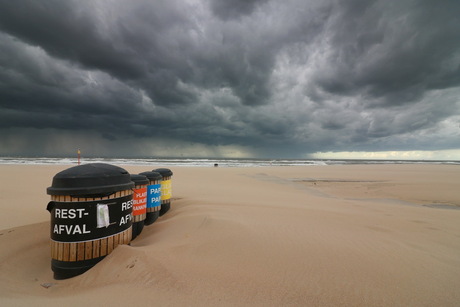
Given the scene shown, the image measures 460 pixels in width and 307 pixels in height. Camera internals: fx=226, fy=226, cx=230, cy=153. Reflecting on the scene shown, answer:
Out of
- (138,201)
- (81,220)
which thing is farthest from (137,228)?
(81,220)

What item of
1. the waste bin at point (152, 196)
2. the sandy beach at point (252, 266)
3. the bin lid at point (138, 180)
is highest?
the bin lid at point (138, 180)

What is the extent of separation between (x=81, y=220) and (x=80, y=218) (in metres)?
0.03

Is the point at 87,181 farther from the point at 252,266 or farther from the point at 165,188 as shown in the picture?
the point at 165,188

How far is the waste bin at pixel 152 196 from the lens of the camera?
555 centimetres

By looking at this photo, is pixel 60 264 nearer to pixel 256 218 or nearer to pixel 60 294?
pixel 60 294

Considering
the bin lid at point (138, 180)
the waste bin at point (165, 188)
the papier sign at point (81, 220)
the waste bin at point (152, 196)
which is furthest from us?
the waste bin at point (165, 188)

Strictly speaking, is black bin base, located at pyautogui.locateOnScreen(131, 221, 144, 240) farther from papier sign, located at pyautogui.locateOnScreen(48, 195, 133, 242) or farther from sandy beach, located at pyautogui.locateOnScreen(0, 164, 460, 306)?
papier sign, located at pyautogui.locateOnScreen(48, 195, 133, 242)

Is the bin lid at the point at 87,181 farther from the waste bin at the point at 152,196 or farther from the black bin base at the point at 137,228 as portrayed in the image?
the waste bin at the point at 152,196

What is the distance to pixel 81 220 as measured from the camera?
3.13 m

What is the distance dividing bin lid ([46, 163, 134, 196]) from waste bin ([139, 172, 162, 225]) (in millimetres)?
2061

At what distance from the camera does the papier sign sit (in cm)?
312

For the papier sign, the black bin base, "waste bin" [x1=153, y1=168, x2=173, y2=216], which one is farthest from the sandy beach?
"waste bin" [x1=153, y1=168, x2=173, y2=216]

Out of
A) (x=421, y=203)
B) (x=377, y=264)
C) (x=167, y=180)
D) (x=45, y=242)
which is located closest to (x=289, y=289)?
(x=377, y=264)

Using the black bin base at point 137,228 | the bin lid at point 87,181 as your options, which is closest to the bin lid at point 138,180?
the black bin base at point 137,228
